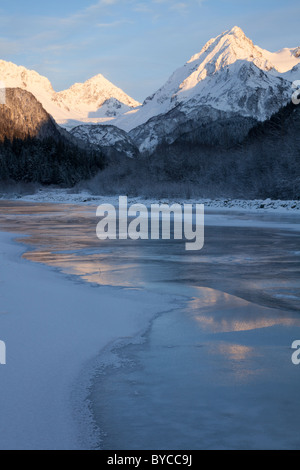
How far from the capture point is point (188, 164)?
94.8 meters

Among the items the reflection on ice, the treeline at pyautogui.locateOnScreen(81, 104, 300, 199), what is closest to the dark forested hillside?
the treeline at pyautogui.locateOnScreen(81, 104, 300, 199)

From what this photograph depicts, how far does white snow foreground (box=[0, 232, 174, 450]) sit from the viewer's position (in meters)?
3.56

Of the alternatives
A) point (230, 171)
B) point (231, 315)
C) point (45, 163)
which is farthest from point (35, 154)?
point (231, 315)

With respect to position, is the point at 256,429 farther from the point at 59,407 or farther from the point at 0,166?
the point at 0,166

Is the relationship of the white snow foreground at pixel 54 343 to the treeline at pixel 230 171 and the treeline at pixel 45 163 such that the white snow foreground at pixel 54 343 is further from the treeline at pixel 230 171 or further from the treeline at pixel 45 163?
the treeline at pixel 45 163

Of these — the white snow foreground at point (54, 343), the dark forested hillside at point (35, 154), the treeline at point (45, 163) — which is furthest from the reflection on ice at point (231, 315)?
the dark forested hillside at point (35, 154)

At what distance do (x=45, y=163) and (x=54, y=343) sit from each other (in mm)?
130652

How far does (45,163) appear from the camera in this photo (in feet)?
434

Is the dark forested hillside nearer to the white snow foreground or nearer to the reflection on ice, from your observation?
the white snow foreground

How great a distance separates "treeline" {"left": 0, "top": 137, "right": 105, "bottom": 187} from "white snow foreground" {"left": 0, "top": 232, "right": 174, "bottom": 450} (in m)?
118

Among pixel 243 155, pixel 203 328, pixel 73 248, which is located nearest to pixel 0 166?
pixel 243 155

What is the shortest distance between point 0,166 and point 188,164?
5924 cm

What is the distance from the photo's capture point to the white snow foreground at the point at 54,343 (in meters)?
3.56

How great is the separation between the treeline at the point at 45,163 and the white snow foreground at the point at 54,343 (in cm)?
11775
